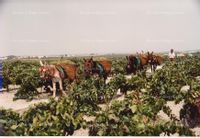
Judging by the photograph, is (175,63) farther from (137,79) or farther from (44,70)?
(44,70)

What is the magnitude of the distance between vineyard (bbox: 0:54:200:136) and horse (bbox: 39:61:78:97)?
157 mm

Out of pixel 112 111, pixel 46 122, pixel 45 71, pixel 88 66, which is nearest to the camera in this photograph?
pixel 46 122

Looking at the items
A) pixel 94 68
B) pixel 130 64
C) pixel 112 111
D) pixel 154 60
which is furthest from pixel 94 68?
pixel 112 111

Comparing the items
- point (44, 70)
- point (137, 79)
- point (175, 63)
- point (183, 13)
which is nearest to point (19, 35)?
point (44, 70)

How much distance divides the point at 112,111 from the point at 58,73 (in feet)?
9.48

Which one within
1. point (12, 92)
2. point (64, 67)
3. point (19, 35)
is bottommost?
point (12, 92)

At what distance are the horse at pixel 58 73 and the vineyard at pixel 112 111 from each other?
16 centimetres

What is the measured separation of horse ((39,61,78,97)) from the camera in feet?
24.7

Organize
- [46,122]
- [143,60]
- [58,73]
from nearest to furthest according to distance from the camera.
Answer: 1. [46,122]
2. [58,73]
3. [143,60]

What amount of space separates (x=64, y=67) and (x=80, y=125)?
3.27 m

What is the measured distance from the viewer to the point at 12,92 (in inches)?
363

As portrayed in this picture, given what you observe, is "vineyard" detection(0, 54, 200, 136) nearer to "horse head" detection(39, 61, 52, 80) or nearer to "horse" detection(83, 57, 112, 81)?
"horse" detection(83, 57, 112, 81)

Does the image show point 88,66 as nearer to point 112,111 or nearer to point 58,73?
point 58,73

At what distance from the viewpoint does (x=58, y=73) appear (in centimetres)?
793
